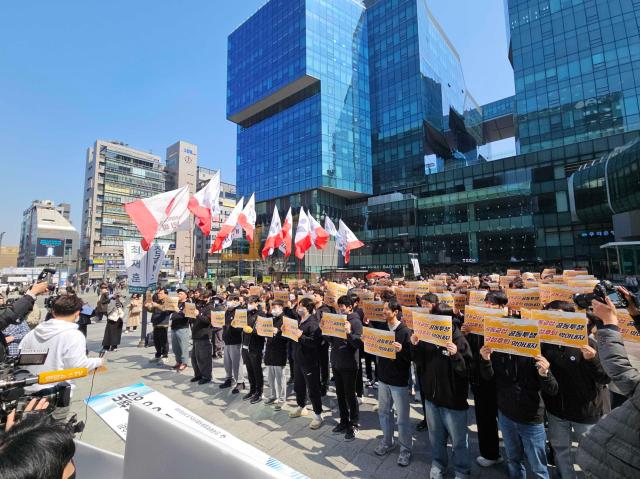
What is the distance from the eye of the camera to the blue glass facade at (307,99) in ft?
184

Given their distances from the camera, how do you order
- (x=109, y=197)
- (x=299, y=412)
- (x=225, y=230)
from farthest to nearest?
1. (x=109, y=197)
2. (x=225, y=230)
3. (x=299, y=412)

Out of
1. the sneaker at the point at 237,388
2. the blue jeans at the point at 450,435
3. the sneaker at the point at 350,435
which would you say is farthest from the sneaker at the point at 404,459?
the sneaker at the point at 237,388

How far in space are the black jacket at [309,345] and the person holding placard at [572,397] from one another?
3792 millimetres

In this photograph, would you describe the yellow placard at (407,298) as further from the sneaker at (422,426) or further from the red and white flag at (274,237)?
the red and white flag at (274,237)

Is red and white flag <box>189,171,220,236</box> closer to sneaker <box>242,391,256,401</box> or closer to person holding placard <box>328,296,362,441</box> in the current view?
sneaker <box>242,391,256,401</box>

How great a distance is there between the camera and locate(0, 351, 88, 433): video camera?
2.65 metres

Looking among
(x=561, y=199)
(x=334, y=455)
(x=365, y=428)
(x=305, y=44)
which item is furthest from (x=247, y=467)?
(x=305, y=44)

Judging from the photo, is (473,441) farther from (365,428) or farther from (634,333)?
(634,333)

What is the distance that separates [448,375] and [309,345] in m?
2.82

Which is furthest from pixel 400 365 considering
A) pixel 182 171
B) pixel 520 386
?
pixel 182 171

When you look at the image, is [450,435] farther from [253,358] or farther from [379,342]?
[253,358]

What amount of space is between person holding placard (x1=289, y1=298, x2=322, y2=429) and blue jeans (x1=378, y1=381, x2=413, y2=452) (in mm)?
1487

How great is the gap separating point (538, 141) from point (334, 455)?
5453cm

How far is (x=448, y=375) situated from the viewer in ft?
13.4
